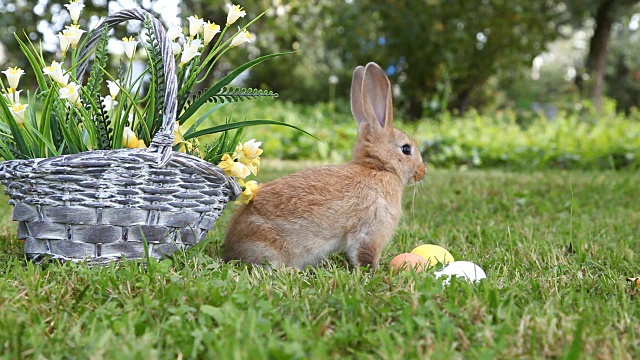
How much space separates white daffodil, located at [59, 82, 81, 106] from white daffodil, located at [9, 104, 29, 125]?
0.18m

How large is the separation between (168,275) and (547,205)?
301cm

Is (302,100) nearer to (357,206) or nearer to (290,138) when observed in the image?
(290,138)

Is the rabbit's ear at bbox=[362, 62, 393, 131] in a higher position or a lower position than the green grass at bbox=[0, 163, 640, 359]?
higher

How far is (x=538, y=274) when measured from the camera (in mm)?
2488

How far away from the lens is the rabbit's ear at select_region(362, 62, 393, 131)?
2.92m

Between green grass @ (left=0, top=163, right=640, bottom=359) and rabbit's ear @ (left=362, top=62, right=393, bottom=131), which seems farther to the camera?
rabbit's ear @ (left=362, top=62, right=393, bottom=131)

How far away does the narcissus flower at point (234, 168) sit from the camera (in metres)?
2.56

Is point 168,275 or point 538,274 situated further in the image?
point 538,274

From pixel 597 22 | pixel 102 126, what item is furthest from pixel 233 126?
pixel 597 22

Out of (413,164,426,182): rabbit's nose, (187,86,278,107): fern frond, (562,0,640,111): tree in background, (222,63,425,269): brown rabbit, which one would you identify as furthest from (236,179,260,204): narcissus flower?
(562,0,640,111): tree in background

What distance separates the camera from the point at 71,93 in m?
2.35

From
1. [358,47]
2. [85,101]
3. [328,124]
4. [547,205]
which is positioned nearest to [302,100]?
[358,47]

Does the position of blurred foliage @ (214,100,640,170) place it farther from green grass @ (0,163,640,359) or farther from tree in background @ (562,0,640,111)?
tree in background @ (562,0,640,111)

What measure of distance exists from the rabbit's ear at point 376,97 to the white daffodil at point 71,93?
4.25 ft
